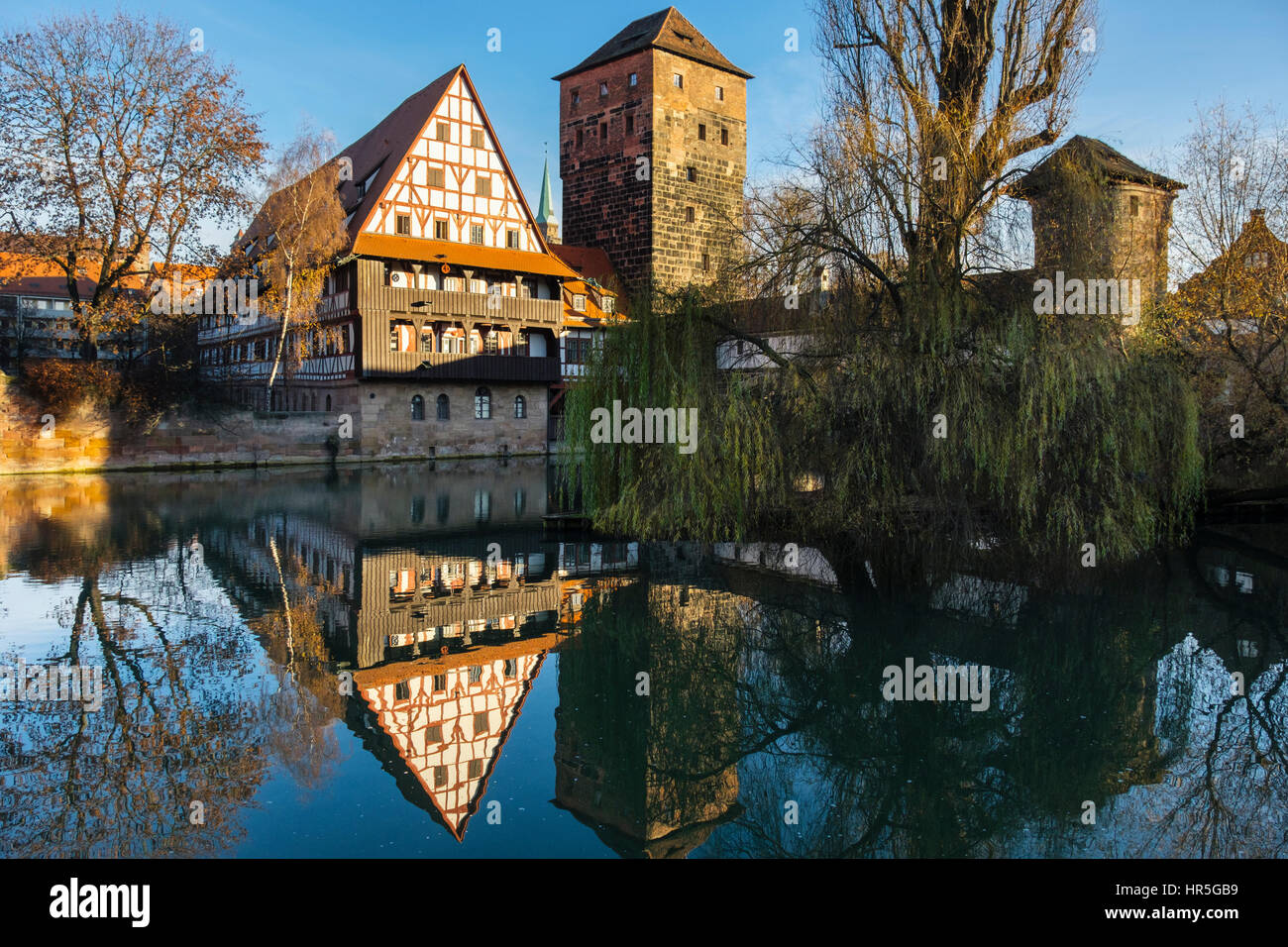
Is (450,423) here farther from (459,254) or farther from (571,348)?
(571,348)

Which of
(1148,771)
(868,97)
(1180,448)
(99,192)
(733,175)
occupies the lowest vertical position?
(1148,771)

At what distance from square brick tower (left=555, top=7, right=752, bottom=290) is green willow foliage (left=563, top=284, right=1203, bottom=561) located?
94.1 feet

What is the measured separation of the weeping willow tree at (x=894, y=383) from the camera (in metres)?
10.0

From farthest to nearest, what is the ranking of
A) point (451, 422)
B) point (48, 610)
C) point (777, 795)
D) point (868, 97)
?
point (451, 422), point (868, 97), point (48, 610), point (777, 795)

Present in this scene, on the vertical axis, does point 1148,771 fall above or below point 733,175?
below

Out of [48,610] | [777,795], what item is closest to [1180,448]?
[777,795]

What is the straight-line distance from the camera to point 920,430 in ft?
33.1

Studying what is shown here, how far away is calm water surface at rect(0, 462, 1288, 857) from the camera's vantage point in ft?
15.9

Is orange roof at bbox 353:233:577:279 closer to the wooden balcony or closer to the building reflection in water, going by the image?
the wooden balcony

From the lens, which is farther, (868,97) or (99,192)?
(99,192)

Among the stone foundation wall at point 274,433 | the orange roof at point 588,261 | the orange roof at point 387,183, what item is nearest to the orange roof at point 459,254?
the orange roof at point 387,183

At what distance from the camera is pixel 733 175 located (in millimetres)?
42125
